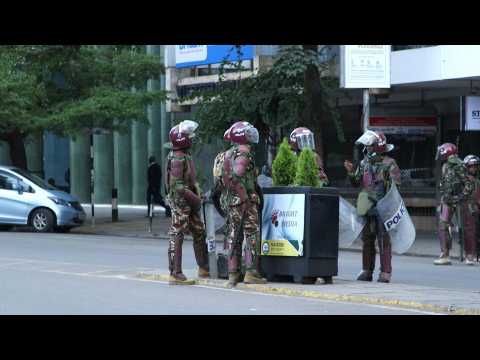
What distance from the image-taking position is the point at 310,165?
13.0m

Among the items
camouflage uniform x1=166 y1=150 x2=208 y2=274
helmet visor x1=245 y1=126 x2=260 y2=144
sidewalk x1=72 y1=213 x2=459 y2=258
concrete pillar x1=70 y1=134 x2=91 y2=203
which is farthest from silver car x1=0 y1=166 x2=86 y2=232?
concrete pillar x1=70 y1=134 x2=91 y2=203

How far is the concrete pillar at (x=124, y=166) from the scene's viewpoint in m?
38.0

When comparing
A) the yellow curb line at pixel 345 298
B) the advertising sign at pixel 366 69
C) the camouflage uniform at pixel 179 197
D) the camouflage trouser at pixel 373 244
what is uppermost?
the advertising sign at pixel 366 69

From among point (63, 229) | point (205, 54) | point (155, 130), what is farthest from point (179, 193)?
point (155, 130)

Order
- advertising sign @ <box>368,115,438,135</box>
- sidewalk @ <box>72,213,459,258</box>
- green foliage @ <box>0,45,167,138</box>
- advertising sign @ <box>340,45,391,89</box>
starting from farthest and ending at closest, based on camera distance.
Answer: advertising sign @ <box>368,115,438,135</box> < green foliage @ <box>0,45,167,138</box> < advertising sign @ <box>340,45,391,89</box> < sidewalk @ <box>72,213,459,258</box>

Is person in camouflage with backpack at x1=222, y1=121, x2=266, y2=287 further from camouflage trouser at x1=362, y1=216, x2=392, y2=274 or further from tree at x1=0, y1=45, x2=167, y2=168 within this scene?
tree at x1=0, y1=45, x2=167, y2=168

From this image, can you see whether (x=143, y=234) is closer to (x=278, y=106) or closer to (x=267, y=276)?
(x=278, y=106)

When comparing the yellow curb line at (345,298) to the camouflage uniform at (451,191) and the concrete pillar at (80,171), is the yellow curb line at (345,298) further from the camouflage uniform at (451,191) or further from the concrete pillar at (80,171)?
the concrete pillar at (80,171)

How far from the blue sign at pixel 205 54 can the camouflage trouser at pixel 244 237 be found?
15.6 meters

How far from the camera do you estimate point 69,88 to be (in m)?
28.6

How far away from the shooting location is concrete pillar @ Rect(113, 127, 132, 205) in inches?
1495

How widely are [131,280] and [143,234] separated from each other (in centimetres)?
1197

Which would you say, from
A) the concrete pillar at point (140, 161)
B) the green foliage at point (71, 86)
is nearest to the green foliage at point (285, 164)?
the green foliage at point (71, 86)

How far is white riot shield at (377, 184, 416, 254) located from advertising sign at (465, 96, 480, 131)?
10.7 m
